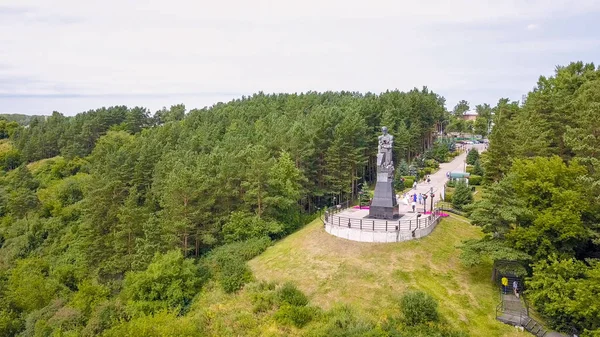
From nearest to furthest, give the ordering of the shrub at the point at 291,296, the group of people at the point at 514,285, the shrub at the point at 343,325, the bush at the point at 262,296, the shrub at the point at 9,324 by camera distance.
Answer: the shrub at the point at 343,325, the group of people at the point at 514,285, the shrub at the point at 291,296, the bush at the point at 262,296, the shrub at the point at 9,324

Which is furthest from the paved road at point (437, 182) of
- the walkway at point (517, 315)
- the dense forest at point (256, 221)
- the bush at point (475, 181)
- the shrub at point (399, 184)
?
the walkway at point (517, 315)

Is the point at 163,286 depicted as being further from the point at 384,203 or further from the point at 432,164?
the point at 432,164

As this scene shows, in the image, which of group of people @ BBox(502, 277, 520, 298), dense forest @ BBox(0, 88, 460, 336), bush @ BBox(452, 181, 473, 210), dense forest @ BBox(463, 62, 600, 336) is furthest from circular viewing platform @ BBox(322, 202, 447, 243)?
dense forest @ BBox(0, 88, 460, 336)

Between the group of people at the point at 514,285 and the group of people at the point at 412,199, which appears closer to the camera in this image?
the group of people at the point at 514,285

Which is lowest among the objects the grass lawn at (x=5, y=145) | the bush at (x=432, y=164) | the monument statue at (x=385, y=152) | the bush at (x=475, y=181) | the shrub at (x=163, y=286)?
the shrub at (x=163, y=286)

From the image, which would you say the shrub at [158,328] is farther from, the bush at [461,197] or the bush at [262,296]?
the bush at [461,197]

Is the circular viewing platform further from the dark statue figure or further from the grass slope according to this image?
the dark statue figure
